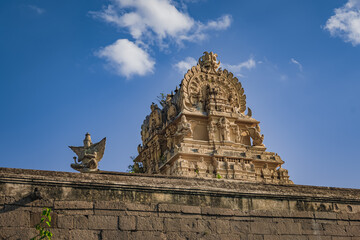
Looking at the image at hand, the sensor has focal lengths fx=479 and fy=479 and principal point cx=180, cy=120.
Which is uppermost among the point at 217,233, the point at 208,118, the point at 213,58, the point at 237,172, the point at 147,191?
the point at 213,58

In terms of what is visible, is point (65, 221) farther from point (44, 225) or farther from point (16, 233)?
point (16, 233)

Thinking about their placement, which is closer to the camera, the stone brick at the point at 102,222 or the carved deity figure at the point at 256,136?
the stone brick at the point at 102,222

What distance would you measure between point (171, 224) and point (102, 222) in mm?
1414

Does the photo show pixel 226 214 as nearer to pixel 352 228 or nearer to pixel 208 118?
pixel 352 228

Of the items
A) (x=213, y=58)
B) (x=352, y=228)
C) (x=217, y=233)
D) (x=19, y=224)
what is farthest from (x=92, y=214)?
(x=213, y=58)

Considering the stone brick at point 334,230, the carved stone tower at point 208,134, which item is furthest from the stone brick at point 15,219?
the carved stone tower at point 208,134

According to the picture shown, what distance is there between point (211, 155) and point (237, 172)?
5.82 ft

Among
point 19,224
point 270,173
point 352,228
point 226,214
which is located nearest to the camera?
point 19,224

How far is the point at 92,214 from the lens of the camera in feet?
30.5

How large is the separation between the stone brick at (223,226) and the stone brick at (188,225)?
0.49 metres

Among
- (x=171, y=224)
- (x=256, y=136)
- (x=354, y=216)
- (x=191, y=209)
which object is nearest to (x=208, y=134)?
(x=256, y=136)

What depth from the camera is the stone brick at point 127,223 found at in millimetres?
9367

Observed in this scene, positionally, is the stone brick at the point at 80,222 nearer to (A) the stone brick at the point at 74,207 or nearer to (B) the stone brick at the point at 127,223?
(A) the stone brick at the point at 74,207

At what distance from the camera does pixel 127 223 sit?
9430 millimetres
